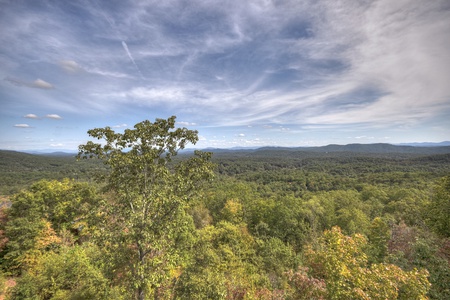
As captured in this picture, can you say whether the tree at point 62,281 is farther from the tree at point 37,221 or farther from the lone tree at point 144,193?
the lone tree at point 144,193

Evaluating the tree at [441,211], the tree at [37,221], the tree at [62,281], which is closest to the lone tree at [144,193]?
the tree at [62,281]

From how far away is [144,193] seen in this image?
9.28 metres

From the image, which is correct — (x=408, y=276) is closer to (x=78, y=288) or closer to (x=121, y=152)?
(x=121, y=152)

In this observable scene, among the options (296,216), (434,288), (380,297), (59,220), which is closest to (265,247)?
(296,216)

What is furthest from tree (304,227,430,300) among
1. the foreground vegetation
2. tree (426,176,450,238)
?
tree (426,176,450,238)

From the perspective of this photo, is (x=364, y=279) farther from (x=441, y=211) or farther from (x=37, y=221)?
(x=37, y=221)

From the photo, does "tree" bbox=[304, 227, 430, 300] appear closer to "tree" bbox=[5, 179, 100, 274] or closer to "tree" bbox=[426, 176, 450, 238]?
"tree" bbox=[426, 176, 450, 238]

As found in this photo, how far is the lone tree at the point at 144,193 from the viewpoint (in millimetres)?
8297

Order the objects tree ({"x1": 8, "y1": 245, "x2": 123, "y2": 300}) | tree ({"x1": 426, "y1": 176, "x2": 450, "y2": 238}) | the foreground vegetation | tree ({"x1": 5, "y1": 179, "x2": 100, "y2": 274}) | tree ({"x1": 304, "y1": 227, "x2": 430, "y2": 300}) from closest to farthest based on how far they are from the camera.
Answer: tree ({"x1": 304, "y1": 227, "x2": 430, "y2": 300}) < the foreground vegetation < tree ({"x1": 8, "y1": 245, "x2": 123, "y2": 300}) < tree ({"x1": 426, "y1": 176, "x2": 450, "y2": 238}) < tree ({"x1": 5, "y1": 179, "x2": 100, "y2": 274})

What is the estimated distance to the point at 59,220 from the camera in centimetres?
2755

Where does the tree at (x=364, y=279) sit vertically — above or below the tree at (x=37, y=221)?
above

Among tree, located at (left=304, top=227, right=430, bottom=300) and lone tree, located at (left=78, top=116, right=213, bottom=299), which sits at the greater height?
lone tree, located at (left=78, top=116, right=213, bottom=299)

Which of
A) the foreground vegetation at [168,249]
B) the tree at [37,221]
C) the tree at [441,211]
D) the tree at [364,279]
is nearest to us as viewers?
the tree at [364,279]

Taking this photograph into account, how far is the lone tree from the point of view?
27.2ft
